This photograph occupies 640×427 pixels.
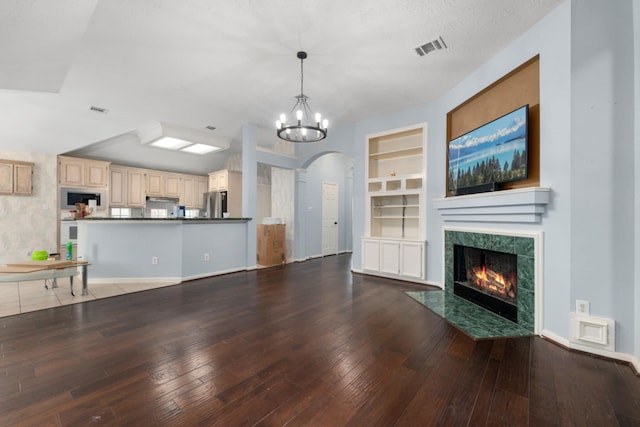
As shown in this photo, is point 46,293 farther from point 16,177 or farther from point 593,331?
point 593,331

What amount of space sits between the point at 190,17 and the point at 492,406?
3.77m

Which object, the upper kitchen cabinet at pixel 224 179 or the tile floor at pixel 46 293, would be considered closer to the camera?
the tile floor at pixel 46 293

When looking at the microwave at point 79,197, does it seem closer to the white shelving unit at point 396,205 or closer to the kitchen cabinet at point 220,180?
the kitchen cabinet at point 220,180

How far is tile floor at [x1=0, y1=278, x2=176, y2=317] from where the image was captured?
3301mm

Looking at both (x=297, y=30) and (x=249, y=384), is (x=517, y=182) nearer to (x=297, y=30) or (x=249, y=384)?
(x=297, y=30)

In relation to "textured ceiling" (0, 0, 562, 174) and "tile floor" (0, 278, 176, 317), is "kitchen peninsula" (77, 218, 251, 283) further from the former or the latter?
"textured ceiling" (0, 0, 562, 174)

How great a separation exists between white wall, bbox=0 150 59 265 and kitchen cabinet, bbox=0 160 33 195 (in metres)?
0.10

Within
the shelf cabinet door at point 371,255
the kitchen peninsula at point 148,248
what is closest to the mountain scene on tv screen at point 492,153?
the shelf cabinet door at point 371,255

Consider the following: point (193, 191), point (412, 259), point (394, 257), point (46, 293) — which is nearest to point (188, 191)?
point (193, 191)

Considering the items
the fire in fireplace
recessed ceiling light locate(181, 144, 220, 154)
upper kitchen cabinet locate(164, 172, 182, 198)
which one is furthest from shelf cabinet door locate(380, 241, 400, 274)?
upper kitchen cabinet locate(164, 172, 182, 198)

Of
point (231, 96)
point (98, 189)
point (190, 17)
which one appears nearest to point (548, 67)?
point (190, 17)

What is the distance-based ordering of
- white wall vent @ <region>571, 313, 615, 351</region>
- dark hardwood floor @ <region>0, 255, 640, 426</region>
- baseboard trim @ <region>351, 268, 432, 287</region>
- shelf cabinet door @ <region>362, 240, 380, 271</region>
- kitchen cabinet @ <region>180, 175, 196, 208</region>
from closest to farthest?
dark hardwood floor @ <region>0, 255, 640, 426</region> → white wall vent @ <region>571, 313, 615, 351</region> → baseboard trim @ <region>351, 268, 432, 287</region> → shelf cabinet door @ <region>362, 240, 380, 271</region> → kitchen cabinet @ <region>180, 175, 196, 208</region>

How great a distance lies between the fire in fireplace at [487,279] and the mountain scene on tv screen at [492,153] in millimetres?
883

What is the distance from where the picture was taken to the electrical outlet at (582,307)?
2262 mm
